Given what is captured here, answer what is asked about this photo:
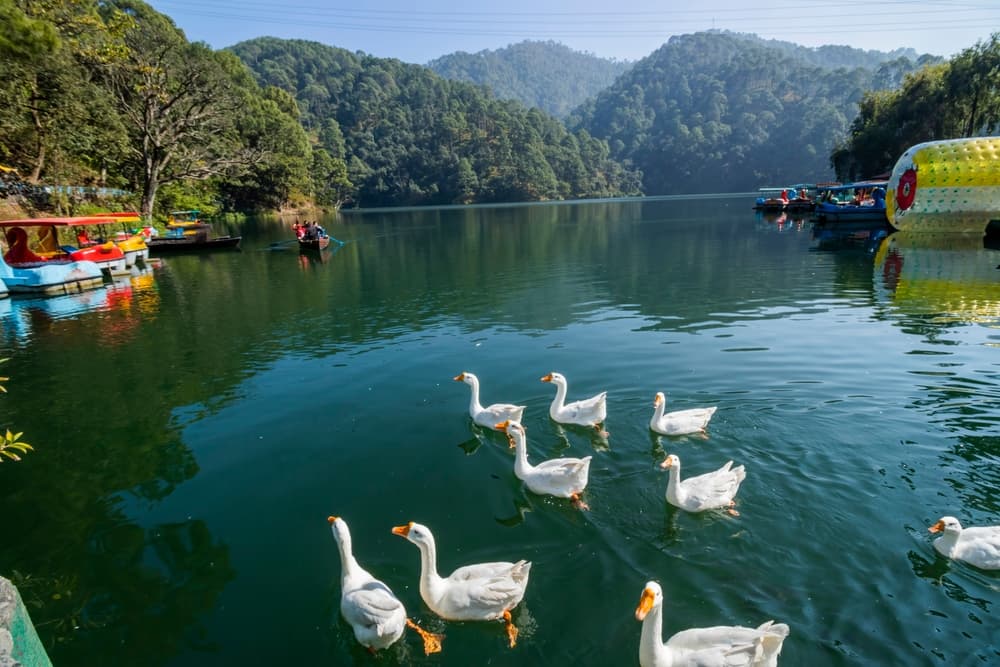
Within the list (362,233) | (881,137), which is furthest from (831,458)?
(881,137)

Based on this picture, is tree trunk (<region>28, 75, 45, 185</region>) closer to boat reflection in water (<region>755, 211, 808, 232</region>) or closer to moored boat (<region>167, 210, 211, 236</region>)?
moored boat (<region>167, 210, 211, 236</region>)

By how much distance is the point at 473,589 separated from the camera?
18.0 feet

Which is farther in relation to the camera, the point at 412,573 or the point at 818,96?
the point at 818,96

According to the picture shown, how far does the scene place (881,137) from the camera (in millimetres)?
65938

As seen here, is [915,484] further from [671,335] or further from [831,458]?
[671,335]

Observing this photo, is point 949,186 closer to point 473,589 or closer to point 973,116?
point 973,116

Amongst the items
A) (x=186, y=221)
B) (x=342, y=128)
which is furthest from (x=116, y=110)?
(x=342, y=128)

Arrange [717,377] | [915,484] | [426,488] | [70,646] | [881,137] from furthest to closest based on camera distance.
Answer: [881,137] < [717,377] < [426,488] < [915,484] < [70,646]

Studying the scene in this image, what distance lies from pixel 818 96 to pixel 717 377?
22710 centimetres

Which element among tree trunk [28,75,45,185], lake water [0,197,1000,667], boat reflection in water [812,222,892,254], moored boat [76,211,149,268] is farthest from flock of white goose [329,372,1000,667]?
tree trunk [28,75,45,185]

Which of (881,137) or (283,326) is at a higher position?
(881,137)

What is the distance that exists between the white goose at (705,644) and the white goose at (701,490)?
2282 millimetres

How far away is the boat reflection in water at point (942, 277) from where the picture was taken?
17.6 metres

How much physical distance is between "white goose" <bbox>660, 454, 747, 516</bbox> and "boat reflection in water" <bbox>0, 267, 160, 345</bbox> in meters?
17.4
